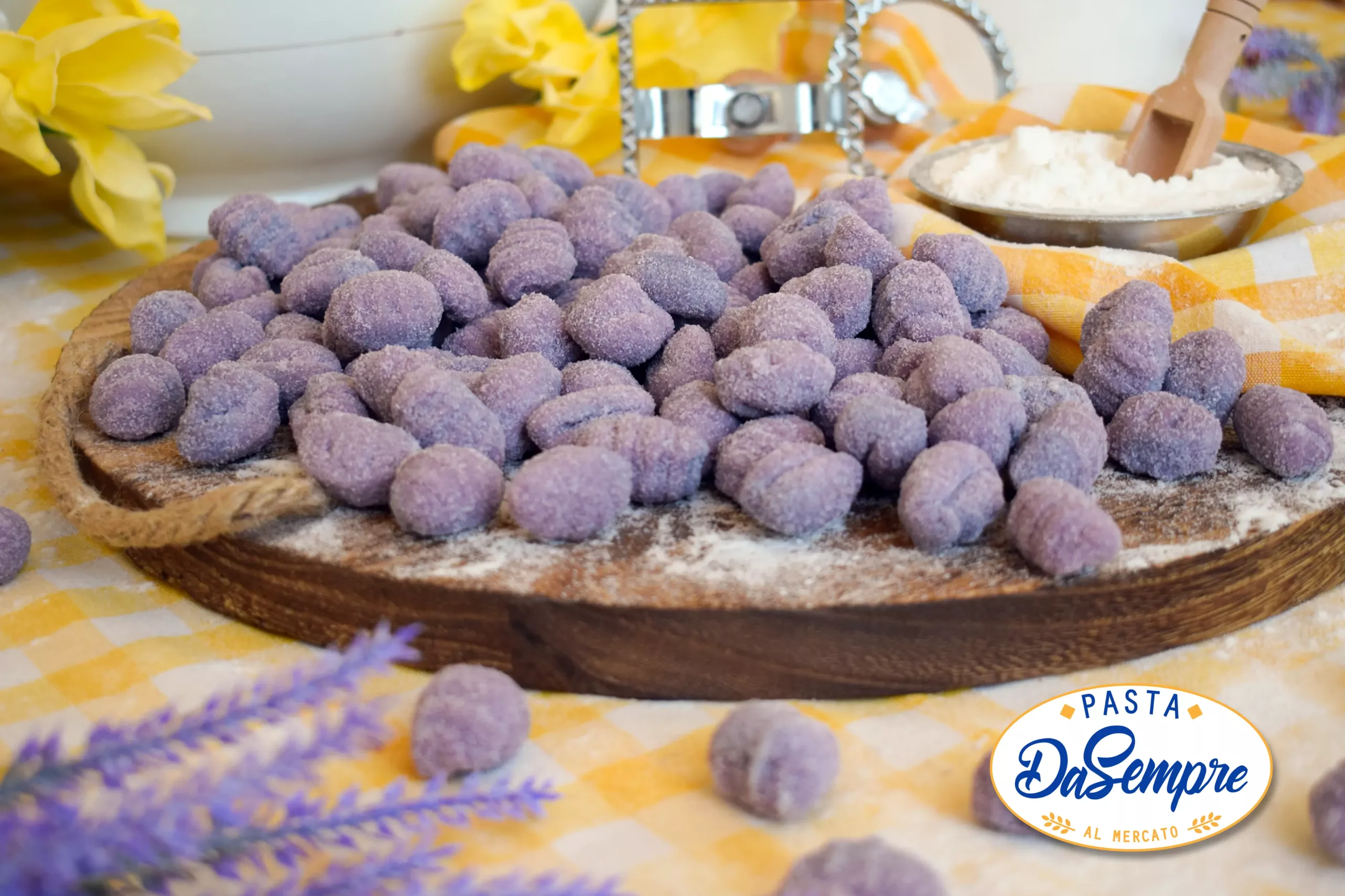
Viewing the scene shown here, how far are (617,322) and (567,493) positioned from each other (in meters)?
0.20

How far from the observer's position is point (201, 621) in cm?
75

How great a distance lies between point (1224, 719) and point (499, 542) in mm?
425

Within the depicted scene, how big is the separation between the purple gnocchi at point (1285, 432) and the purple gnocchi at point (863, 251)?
273mm

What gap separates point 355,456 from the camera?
70 cm

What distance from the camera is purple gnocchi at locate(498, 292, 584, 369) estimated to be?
0.85m

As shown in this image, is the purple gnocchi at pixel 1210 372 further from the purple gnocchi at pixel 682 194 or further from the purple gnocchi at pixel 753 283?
the purple gnocchi at pixel 682 194

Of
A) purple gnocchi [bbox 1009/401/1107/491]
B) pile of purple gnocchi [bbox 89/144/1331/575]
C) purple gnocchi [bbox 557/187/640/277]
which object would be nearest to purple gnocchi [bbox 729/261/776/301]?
pile of purple gnocchi [bbox 89/144/1331/575]

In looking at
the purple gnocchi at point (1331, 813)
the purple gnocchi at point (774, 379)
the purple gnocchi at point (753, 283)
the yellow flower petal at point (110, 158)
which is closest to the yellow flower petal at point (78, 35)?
the yellow flower petal at point (110, 158)

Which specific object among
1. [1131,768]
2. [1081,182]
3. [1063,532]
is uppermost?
[1081,182]

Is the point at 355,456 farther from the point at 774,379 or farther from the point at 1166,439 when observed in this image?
the point at 1166,439

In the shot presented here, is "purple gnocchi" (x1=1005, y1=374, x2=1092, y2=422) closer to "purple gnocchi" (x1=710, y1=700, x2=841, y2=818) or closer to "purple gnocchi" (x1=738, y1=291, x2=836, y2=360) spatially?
"purple gnocchi" (x1=738, y1=291, x2=836, y2=360)

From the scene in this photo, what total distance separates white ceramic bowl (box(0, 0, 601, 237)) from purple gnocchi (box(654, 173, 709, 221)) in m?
0.49

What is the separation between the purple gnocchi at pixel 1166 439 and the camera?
A: 28.9 inches

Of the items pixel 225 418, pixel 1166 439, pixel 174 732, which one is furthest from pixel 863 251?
pixel 174 732
